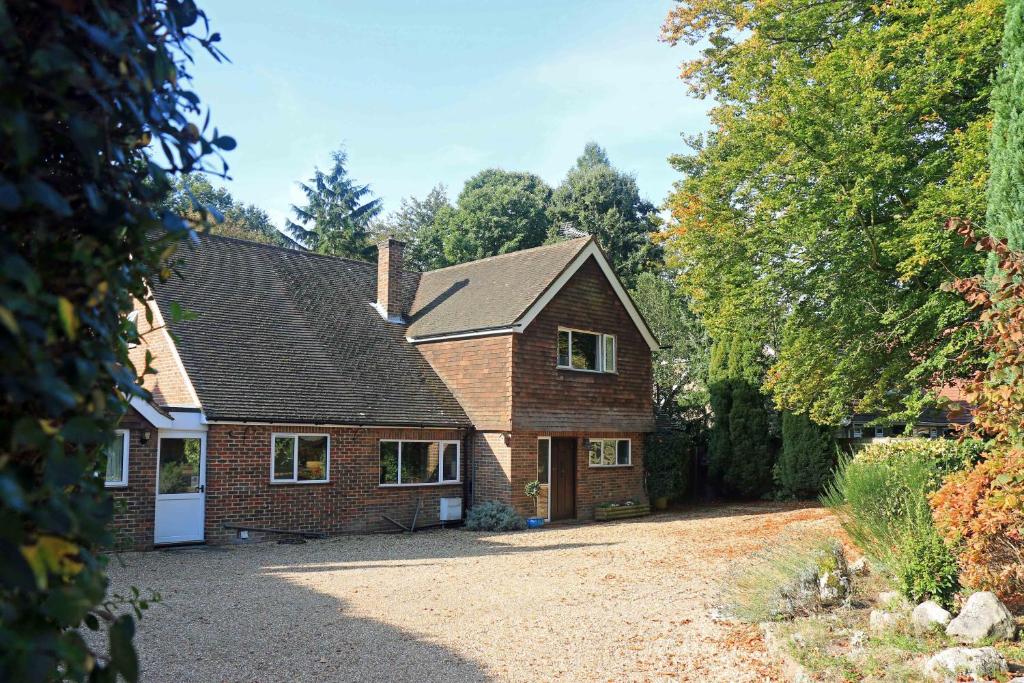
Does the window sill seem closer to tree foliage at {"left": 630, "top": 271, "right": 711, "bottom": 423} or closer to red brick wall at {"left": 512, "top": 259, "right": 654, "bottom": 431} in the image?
red brick wall at {"left": 512, "top": 259, "right": 654, "bottom": 431}

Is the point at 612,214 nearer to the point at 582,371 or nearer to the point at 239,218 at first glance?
the point at 582,371

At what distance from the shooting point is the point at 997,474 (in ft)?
26.2

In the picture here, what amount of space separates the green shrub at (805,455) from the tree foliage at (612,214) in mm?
17486

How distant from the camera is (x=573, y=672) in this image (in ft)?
24.7

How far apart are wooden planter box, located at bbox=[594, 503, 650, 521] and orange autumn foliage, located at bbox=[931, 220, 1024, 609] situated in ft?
47.0

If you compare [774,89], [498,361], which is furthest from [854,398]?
[498,361]

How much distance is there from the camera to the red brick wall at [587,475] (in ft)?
67.9

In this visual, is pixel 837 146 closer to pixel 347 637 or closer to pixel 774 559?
pixel 774 559

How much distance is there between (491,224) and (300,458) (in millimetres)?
29566

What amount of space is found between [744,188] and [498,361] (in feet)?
25.8

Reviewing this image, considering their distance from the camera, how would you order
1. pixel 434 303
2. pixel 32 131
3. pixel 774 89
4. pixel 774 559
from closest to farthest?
1. pixel 32 131
2. pixel 774 559
3. pixel 774 89
4. pixel 434 303

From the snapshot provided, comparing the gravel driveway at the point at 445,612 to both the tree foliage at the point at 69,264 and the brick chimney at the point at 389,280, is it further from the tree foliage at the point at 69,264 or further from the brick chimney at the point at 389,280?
the brick chimney at the point at 389,280

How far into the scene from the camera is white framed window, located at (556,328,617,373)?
2261cm

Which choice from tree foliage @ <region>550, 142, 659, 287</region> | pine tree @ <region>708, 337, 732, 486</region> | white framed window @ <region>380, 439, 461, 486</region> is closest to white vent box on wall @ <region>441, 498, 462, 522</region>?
white framed window @ <region>380, 439, 461, 486</region>
